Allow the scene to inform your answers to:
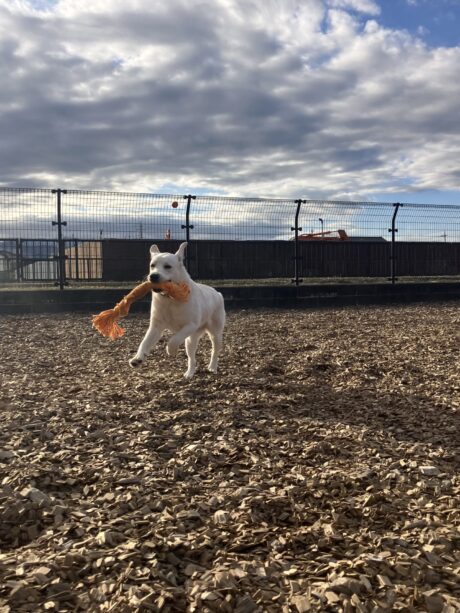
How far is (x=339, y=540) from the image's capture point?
2754mm

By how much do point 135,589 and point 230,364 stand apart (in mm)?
5047

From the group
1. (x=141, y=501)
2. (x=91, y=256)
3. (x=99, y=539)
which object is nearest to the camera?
(x=99, y=539)

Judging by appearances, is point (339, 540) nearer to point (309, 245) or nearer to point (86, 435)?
point (86, 435)

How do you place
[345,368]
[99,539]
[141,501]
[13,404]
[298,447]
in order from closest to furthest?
1. [99,539]
2. [141,501]
3. [298,447]
4. [13,404]
5. [345,368]

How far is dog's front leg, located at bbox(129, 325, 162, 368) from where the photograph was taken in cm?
559

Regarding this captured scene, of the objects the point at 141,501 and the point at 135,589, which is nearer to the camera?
the point at 135,589

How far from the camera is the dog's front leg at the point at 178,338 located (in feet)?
19.5

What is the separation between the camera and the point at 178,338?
5977 mm

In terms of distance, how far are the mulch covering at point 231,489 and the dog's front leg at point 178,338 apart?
0.38 meters

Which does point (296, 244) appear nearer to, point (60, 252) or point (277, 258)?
point (277, 258)

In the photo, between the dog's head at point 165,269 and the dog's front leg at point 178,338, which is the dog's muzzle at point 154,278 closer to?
the dog's head at point 165,269

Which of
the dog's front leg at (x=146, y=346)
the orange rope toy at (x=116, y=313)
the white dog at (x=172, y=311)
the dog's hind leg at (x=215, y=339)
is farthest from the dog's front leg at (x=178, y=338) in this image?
the dog's hind leg at (x=215, y=339)

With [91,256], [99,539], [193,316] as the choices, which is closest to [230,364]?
[193,316]

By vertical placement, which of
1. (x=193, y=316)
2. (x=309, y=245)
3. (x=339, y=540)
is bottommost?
(x=339, y=540)
